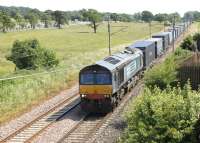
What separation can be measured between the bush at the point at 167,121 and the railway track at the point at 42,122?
9444mm

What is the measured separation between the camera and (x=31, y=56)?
53719mm

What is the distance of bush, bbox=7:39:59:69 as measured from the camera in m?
53.7

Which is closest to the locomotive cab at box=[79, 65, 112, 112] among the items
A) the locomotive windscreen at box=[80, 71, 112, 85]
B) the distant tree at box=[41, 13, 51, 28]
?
the locomotive windscreen at box=[80, 71, 112, 85]

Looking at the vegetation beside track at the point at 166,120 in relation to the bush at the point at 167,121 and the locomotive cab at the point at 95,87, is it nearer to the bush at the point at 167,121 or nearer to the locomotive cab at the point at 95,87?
the bush at the point at 167,121

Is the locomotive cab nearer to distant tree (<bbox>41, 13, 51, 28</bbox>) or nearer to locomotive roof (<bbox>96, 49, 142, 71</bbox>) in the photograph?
locomotive roof (<bbox>96, 49, 142, 71</bbox>)

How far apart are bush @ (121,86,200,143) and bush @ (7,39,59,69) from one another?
3761 cm

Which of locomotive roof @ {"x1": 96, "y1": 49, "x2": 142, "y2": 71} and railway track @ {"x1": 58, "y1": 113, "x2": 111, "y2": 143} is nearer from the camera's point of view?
railway track @ {"x1": 58, "y1": 113, "x2": 111, "y2": 143}

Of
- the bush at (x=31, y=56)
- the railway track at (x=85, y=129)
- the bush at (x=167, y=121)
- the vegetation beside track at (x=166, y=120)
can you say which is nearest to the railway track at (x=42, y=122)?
the railway track at (x=85, y=129)

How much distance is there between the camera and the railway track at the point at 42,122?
76.4 feet

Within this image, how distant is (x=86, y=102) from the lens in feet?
91.5

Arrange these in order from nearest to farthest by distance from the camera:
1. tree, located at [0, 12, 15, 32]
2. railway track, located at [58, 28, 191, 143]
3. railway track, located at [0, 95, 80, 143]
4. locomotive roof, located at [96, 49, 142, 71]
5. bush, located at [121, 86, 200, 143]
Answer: bush, located at [121, 86, 200, 143]
railway track, located at [58, 28, 191, 143]
railway track, located at [0, 95, 80, 143]
locomotive roof, located at [96, 49, 142, 71]
tree, located at [0, 12, 15, 32]

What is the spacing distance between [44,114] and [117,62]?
251 inches

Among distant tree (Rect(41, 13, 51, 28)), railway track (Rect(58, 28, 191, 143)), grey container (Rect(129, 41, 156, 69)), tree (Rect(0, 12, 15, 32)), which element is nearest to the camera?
railway track (Rect(58, 28, 191, 143))

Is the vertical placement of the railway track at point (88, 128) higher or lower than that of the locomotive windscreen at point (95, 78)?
lower
